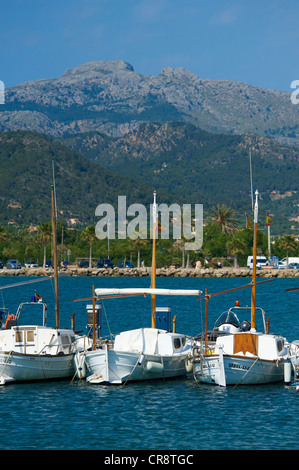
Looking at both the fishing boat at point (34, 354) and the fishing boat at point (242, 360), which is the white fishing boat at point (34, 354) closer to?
the fishing boat at point (34, 354)

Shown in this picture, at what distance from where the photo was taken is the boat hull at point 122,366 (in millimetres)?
41406

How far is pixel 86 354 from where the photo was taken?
42531 millimetres

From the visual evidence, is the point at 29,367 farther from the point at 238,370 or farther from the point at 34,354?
the point at 238,370

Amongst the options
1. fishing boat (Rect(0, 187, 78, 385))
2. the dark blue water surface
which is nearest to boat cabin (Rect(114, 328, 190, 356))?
the dark blue water surface

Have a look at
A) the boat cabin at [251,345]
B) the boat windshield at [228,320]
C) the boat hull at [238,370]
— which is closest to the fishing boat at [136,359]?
the boat hull at [238,370]

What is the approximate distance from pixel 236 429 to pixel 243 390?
26.1ft

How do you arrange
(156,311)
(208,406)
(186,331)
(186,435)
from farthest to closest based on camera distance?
(186,331) < (156,311) < (208,406) < (186,435)

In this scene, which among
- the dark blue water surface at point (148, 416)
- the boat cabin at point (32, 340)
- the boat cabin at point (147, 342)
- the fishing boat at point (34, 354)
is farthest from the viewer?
the boat cabin at point (32, 340)

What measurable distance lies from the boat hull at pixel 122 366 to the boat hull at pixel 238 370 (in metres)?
2.22

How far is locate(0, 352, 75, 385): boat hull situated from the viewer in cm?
4203

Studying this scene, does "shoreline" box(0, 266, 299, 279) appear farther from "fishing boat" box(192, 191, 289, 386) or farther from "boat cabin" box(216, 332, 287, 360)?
"boat cabin" box(216, 332, 287, 360)

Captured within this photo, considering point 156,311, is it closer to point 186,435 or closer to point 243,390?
point 243,390

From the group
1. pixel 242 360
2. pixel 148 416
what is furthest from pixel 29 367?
pixel 242 360
